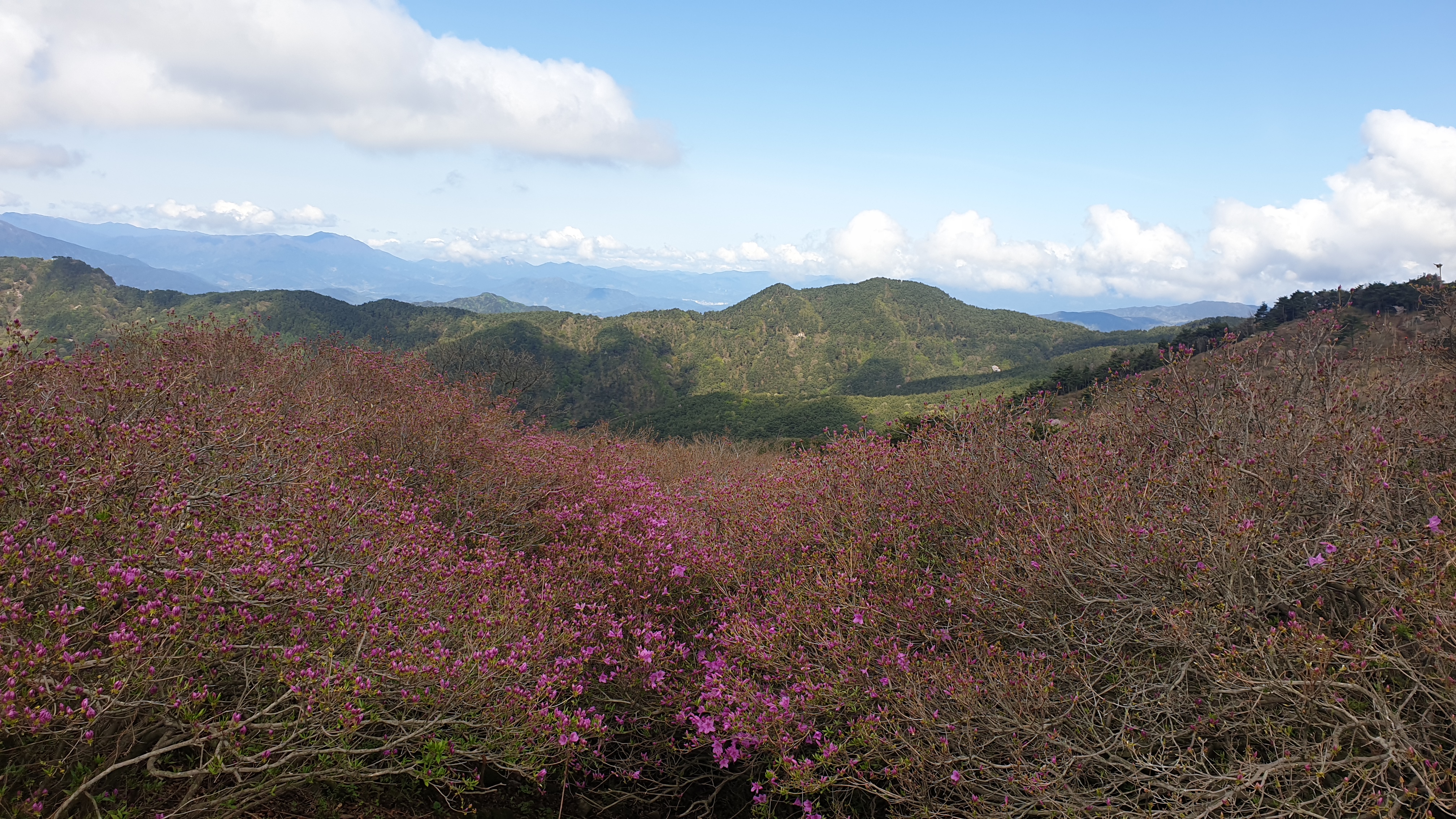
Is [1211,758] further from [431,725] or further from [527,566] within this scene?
[527,566]

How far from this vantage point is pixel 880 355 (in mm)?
129250

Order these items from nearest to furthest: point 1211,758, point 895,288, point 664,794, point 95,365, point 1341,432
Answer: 1. point 1211,758
2. point 1341,432
3. point 664,794
4. point 95,365
5. point 895,288

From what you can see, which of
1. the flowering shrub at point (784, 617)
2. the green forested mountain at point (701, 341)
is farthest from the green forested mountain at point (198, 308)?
the flowering shrub at point (784, 617)

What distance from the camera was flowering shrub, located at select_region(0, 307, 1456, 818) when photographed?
3.94m

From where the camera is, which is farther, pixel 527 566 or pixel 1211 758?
pixel 527 566

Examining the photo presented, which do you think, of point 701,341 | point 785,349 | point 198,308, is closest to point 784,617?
point 701,341

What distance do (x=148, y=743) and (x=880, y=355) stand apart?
5105 inches

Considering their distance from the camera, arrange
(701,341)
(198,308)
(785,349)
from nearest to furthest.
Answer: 1. (198,308)
2. (701,341)
3. (785,349)

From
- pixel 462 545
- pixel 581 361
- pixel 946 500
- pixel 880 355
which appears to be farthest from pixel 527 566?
pixel 880 355

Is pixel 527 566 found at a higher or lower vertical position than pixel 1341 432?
lower

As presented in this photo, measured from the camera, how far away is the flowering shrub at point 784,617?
12.9ft

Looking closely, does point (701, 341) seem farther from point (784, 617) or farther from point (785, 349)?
point (784, 617)

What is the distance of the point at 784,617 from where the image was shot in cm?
591

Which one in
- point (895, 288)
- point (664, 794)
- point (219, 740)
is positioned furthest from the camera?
point (895, 288)
